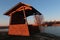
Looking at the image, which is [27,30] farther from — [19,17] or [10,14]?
[19,17]

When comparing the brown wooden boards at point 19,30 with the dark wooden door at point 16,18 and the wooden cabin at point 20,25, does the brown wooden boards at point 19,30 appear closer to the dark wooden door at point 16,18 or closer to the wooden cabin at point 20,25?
the wooden cabin at point 20,25

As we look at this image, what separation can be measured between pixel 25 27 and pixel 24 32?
0.73 metres

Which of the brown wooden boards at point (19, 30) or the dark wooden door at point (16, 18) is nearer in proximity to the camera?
the brown wooden boards at point (19, 30)

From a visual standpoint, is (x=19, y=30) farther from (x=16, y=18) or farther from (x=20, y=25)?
(x=16, y=18)

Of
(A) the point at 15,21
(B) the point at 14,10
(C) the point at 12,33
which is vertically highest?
(B) the point at 14,10

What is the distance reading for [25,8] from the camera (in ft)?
64.1

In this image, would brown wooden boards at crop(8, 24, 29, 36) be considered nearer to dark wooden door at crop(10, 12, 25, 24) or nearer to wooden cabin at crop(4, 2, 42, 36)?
wooden cabin at crop(4, 2, 42, 36)

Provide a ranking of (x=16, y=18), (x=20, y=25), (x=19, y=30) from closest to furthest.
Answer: (x=20, y=25)
(x=19, y=30)
(x=16, y=18)

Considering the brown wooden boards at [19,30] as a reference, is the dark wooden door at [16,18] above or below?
above

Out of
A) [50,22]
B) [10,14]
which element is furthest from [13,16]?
[50,22]

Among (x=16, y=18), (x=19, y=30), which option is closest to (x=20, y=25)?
(x=19, y=30)

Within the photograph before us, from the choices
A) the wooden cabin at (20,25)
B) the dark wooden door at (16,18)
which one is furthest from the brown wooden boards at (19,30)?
the dark wooden door at (16,18)

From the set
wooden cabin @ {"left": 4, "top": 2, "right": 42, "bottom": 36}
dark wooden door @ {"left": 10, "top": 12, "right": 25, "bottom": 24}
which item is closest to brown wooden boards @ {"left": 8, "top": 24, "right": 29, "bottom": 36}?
wooden cabin @ {"left": 4, "top": 2, "right": 42, "bottom": 36}

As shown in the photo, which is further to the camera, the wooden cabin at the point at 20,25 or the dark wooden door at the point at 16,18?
the dark wooden door at the point at 16,18
